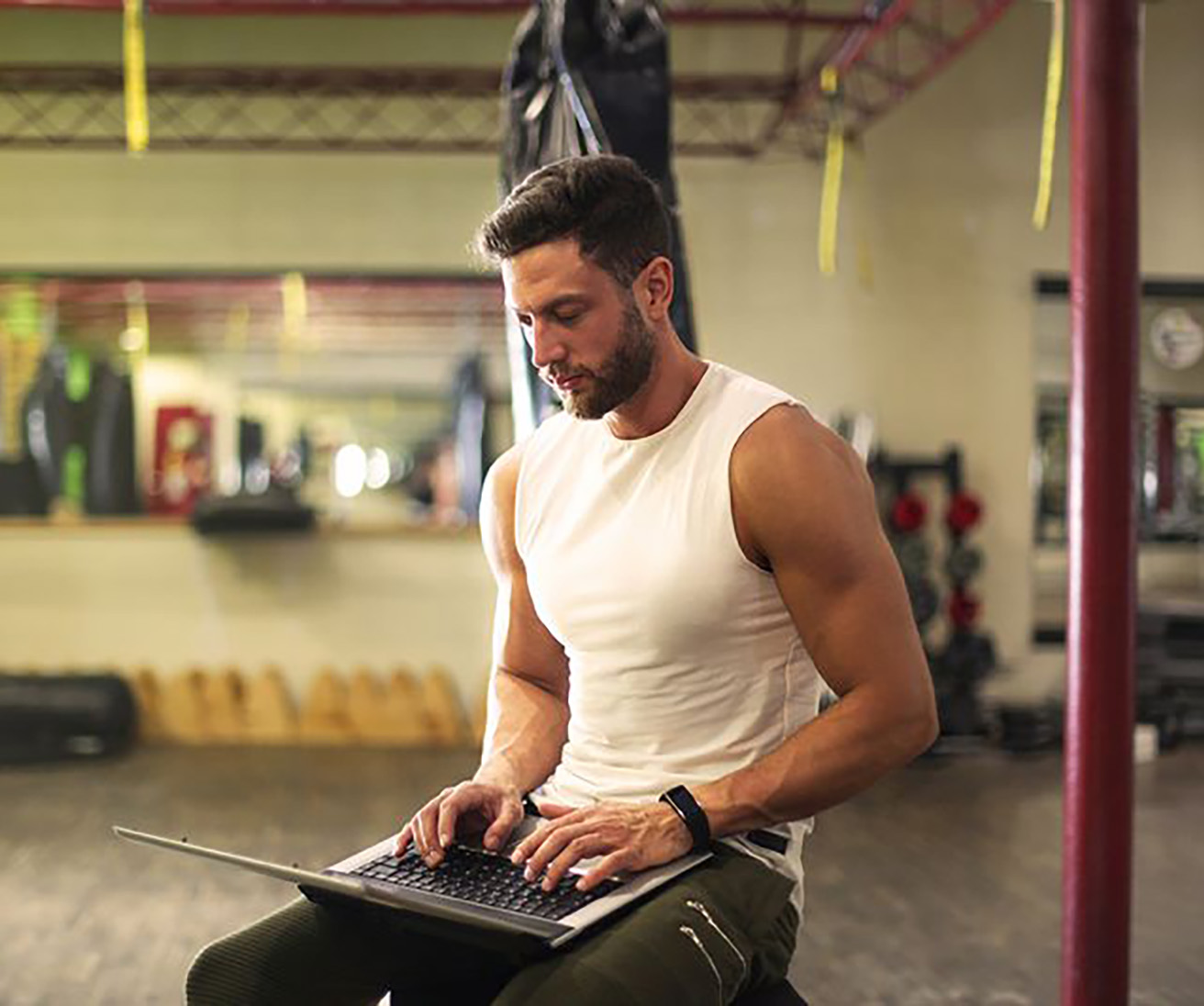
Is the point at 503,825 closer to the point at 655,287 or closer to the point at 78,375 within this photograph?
the point at 655,287

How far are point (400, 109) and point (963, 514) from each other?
302 centimetres

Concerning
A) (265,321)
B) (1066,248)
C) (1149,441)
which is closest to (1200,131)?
(1066,248)

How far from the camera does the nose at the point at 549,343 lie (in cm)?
165

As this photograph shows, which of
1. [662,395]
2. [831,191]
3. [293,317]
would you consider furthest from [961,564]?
[662,395]

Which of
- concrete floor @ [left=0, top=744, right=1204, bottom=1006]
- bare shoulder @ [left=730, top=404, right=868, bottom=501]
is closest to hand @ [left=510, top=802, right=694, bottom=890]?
bare shoulder @ [left=730, top=404, right=868, bottom=501]

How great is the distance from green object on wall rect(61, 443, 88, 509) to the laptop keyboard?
539 centimetres

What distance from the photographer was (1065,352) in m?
6.90

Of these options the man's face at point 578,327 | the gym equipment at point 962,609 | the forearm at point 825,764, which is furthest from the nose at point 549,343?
the gym equipment at point 962,609

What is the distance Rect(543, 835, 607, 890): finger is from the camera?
1.52 metres

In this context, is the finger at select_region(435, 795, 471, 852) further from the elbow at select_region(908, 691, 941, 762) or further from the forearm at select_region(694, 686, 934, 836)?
the elbow at select_region(908, 691, 941, 762)

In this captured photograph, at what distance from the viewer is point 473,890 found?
5.07ft

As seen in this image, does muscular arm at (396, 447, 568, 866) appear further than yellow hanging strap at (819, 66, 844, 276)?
No

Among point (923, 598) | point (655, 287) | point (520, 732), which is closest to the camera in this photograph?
point (655, 287)

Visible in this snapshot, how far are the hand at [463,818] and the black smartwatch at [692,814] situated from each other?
20 centimetres
